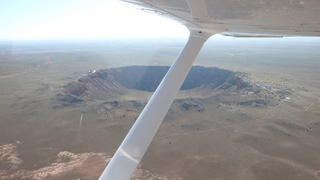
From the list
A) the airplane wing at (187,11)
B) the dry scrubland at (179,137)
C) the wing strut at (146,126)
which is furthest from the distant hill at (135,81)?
the airplane wing at (187,11)

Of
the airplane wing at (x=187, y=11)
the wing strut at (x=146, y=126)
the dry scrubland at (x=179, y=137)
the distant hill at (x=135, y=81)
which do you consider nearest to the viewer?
the airplane wing at (x=187, y=11)

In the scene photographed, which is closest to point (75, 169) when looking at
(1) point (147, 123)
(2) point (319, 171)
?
(1) point (147, 123)

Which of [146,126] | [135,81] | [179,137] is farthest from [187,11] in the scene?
[135,81]

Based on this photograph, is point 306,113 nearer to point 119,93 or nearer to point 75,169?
point 75,169

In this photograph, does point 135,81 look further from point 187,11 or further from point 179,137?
point 187,11

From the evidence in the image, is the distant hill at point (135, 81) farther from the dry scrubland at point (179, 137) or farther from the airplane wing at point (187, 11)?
the airplane wing at point (187, 11)

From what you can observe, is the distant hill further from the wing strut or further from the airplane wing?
the airplane wing

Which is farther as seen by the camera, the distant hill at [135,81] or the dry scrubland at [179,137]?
the distant hill at [135,81]

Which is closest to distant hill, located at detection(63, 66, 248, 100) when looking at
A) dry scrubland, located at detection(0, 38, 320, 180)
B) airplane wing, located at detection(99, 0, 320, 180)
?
dry scrubland, located at detection(0, 38, 320, 180)
